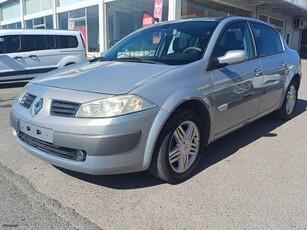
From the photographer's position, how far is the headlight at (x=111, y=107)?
2.63 meters

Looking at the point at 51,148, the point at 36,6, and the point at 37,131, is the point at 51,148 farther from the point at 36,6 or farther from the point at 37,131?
the point at 36,6

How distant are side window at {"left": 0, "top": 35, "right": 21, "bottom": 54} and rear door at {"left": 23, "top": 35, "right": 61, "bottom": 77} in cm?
22

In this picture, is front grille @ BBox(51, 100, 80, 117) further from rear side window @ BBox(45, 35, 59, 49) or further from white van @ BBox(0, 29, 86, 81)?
rear side window @ BBox(45, 35, 59, 49)

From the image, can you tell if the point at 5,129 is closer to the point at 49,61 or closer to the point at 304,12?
the point at 49,61

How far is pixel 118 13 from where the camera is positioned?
16.6 meters

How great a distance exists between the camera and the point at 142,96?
2.71 m

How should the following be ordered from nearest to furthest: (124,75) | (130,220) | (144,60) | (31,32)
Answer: (130,220) < (124,75) < (144,60) < (31,32)

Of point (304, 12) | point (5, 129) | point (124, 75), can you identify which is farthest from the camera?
point (304, 12)

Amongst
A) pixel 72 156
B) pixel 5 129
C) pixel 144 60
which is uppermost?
pixel 144 60

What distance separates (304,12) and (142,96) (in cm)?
2601

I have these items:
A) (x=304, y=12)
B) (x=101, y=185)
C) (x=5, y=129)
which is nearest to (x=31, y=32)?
(x=5, y=129)

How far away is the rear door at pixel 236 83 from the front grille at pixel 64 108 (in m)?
1.54

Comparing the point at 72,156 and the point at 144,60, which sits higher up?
the point at 144,60

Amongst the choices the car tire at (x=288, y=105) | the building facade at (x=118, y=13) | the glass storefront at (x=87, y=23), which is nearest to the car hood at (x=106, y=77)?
the car tire at (x=288, y=105)
